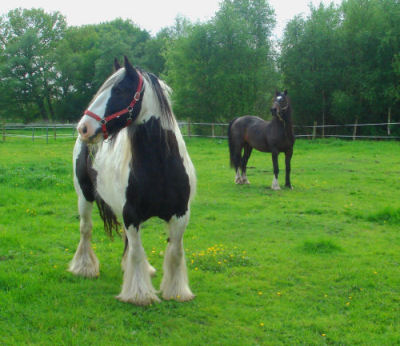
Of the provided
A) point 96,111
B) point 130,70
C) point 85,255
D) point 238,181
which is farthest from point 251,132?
point 96,111

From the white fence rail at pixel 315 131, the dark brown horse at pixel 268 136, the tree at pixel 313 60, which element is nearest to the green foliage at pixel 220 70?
the white fence rail at pixel 315 131

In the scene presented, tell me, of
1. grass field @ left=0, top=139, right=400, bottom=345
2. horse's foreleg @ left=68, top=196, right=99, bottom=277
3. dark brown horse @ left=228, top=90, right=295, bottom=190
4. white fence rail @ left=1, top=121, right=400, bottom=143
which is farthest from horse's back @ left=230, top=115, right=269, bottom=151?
white fence rail @ left=1, top=121, right=400, bottom=143

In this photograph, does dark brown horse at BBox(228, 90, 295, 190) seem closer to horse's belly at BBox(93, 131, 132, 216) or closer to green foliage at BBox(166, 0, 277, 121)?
horse's belly at BBox(93, 131, 132, 216)

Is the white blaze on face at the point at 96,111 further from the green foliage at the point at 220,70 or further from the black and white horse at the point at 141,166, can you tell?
the green foliage at the point at 220,70

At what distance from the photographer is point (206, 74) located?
24.4 metres

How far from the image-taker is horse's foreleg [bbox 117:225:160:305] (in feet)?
11.6

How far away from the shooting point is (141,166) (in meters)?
3.38

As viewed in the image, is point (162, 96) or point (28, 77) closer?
point (162, 96)

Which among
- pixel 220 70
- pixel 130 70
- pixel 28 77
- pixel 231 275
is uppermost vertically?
pixel 28 77

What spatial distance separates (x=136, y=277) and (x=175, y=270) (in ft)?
1.33

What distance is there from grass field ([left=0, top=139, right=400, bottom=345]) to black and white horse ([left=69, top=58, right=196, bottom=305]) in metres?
0.27

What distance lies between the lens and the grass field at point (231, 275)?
3129mm

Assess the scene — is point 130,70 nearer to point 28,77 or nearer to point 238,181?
point 238,181

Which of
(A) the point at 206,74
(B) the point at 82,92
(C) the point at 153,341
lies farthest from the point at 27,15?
(C) the point at 153,341
